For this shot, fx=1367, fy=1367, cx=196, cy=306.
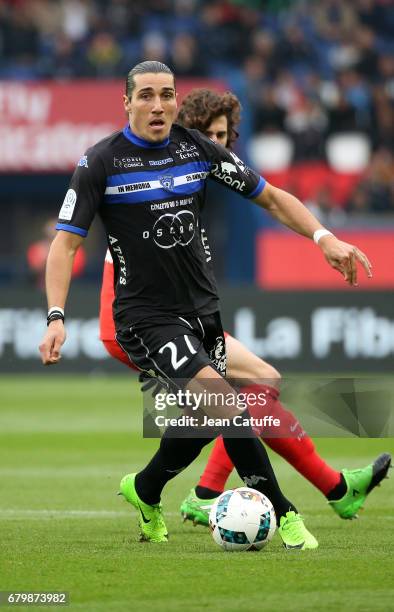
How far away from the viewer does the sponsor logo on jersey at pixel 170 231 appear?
6.44 metres

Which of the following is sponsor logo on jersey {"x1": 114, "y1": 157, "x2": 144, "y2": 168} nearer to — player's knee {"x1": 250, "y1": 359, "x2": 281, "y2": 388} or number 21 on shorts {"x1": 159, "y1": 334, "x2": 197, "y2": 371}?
number 21 on shorts {"x1": 159, "y1": 334, "x2": 197, "y2": 371}

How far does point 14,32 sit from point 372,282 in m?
8.59

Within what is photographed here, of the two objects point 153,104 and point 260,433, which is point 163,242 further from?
point 260,433

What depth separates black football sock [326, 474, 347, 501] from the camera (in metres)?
7.30

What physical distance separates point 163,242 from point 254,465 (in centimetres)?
114

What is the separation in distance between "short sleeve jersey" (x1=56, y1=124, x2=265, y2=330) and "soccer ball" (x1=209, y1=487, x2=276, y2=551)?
0.91m

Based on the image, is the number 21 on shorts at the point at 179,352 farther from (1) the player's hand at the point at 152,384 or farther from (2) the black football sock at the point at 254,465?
(2) the black football sock at the point at 254,465

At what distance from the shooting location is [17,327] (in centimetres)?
1908

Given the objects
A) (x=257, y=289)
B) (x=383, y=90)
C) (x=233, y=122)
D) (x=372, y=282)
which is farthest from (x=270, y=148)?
(x=233, y=122)

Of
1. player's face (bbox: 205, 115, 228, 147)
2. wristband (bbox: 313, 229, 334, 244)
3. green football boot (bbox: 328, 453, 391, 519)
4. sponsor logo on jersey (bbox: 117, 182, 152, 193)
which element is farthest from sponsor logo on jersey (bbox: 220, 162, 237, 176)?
green football boot (bbox: 328, 453, 391, 519)

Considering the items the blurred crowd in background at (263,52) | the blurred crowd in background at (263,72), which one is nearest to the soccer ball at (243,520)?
the blurred crowd in background at (263,72)

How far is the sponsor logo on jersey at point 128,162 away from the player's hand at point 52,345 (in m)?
0.90

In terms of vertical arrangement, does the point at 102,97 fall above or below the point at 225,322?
above

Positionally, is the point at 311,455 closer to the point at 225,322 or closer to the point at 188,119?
the point at 188,119
